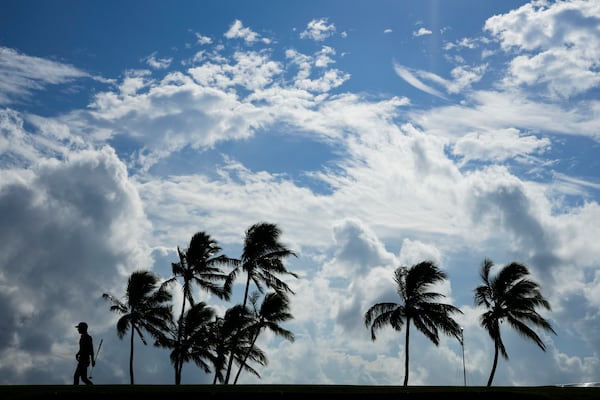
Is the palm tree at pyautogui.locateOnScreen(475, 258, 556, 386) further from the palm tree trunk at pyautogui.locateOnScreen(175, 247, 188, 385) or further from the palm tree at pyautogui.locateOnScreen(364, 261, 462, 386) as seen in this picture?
the palm tree trunk at pyautogui.locateOnScreen(175, 247, 188, 385)

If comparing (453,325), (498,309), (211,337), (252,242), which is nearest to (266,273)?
(252,242)

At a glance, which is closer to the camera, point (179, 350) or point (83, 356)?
point (83, 356)

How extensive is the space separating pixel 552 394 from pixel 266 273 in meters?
28.5

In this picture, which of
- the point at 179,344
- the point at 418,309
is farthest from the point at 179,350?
the point at 418,309

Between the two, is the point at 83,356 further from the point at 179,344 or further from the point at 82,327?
the point at 179,344

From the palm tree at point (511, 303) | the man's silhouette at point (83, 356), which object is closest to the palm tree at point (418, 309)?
the palm tree at point (511, 303)

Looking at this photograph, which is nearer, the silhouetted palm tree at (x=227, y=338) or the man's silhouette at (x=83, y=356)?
the man's silhouette at (x=83, y=356)

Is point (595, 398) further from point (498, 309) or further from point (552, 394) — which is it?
point (498, 309)

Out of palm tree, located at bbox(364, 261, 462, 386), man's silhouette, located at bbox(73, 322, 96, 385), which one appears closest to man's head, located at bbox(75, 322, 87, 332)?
man's silhouette, located at bbox(73, 322, 96, 385)

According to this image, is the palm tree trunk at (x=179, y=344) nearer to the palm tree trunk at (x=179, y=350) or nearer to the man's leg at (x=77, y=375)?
the palm tree trunk at (x=179, y=350)

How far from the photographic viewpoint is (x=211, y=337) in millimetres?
46062

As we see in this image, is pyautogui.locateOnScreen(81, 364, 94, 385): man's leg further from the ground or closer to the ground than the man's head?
closer to the ground

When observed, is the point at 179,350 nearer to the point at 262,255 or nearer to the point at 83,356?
the point at 262,255

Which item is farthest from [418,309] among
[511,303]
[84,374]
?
[84,374]
